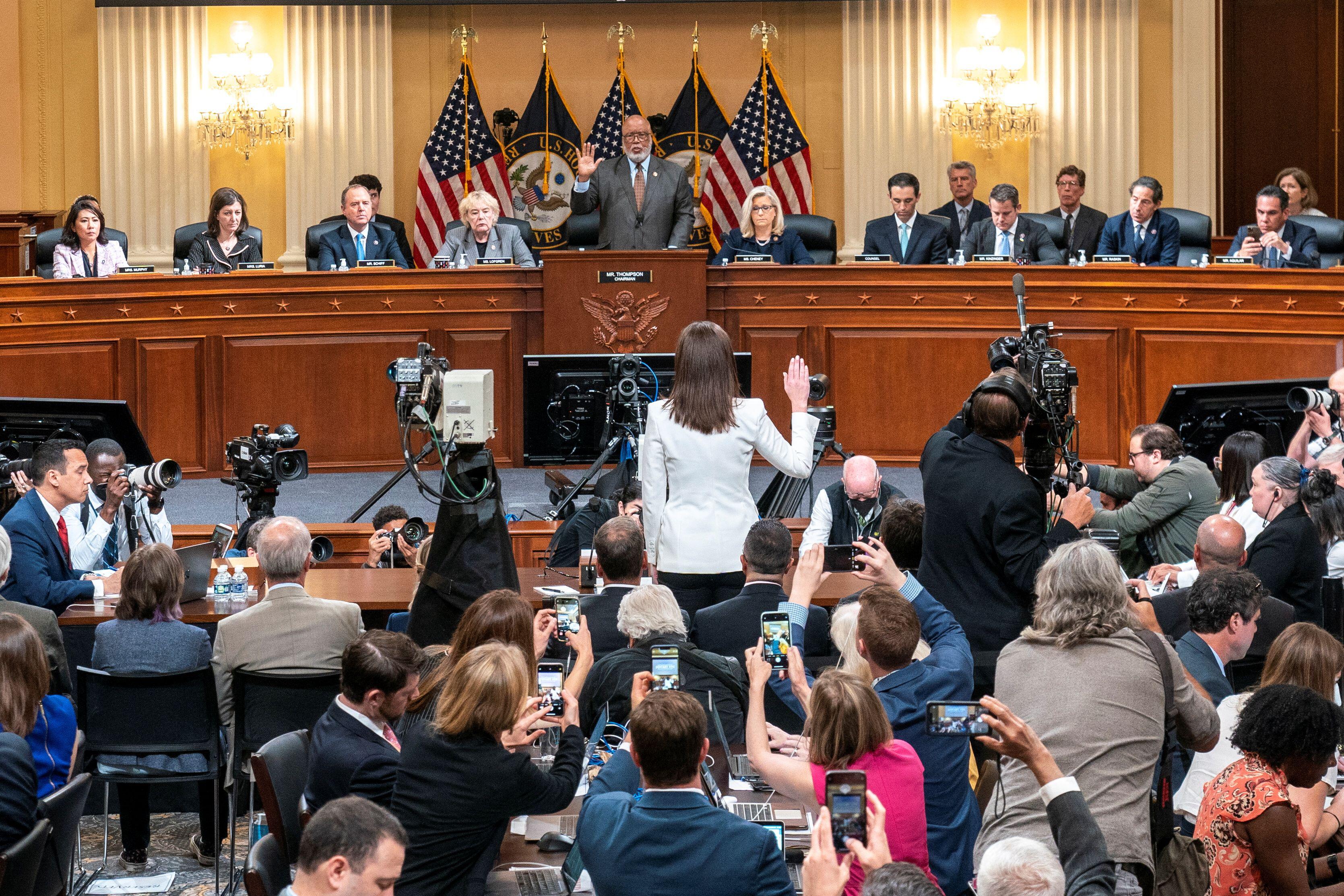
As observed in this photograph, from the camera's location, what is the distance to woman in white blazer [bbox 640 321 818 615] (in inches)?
211

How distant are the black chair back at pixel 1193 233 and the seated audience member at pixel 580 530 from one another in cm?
462

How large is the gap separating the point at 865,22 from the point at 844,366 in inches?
155

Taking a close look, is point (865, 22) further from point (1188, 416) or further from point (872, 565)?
point (872, 565)

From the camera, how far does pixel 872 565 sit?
4.38 m

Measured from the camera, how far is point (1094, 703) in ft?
11.8

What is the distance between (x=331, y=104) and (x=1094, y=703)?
409 inches

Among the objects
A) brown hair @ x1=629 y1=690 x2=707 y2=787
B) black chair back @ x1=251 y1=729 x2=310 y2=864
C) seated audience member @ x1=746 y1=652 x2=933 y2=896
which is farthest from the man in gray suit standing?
brown hair @ x1=629 y1=690 x2=707 y2=787

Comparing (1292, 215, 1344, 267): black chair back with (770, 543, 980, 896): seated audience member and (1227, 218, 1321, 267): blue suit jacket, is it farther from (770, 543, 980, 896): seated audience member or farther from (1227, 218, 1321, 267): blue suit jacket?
(770, 543, 980, 896): seated audience member

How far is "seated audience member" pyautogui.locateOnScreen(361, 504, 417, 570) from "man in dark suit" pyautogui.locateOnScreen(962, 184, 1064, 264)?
453 cm

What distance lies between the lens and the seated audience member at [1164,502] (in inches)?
267

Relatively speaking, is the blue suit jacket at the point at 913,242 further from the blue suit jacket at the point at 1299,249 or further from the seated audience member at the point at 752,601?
the seated audience member at the point at 752,601

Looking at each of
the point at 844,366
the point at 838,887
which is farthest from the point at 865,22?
the point at 838,887

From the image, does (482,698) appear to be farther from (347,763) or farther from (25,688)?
(25,688)

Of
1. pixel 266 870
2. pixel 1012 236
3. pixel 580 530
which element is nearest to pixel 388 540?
pixel 580 530
